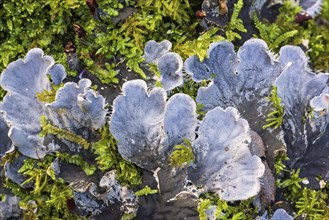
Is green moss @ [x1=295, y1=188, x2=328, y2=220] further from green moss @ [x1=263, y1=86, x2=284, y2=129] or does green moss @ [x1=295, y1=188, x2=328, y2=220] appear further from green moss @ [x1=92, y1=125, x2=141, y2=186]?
green moss @ [x1=92, y1=125, x2=141, y2=186]

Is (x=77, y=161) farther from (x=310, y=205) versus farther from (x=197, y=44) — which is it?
(x=310, y=205)

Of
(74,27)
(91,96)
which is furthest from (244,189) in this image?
(74,27)

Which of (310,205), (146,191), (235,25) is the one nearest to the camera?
(146,191)

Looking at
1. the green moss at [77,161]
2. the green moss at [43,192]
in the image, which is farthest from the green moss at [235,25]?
the green moss at [43,192]

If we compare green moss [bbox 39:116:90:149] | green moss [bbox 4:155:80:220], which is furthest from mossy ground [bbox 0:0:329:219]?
green moss [bbox 39:116:90:149]

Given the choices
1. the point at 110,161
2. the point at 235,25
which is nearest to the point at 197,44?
the point at 235,25

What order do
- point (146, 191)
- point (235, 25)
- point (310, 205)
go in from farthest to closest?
point (235, 25) < point (310, 205) < point (146, 191)
